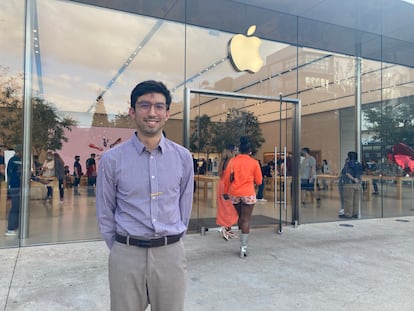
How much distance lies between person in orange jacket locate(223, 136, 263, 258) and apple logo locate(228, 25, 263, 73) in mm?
2981

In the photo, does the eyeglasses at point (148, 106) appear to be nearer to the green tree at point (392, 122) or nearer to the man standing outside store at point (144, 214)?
the man standing outside store at point (144, 214)

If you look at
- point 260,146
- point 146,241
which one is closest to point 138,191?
point 146,241

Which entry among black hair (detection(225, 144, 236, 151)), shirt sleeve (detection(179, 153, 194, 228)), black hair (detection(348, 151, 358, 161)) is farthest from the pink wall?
black hair (detection(348, 151, 358, 161))

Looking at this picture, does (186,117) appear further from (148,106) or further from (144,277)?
(144,277)

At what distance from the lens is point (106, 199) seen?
6.53ft

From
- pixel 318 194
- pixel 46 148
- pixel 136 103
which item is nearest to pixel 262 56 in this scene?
pixel 318 194

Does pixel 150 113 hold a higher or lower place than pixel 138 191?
higher

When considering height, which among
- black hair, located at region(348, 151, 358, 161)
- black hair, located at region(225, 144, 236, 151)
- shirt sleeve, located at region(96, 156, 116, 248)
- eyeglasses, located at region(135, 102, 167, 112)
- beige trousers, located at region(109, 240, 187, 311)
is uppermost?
black hair, located at region(225, 144, 236, 151)

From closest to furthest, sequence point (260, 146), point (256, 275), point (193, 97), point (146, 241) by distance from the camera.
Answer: point (146, 241) → point (256, 275) → point (193, 97) → point (260, 146)

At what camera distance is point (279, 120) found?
25.5ft

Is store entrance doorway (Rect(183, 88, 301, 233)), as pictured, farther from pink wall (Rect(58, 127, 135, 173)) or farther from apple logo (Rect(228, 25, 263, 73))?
pink wall (Rect(58, 127, 135, 173))

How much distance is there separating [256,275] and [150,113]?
9.54 feet

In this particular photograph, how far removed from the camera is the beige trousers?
6.28 feet

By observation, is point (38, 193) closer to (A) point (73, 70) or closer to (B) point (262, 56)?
(A) point (73, 70)
